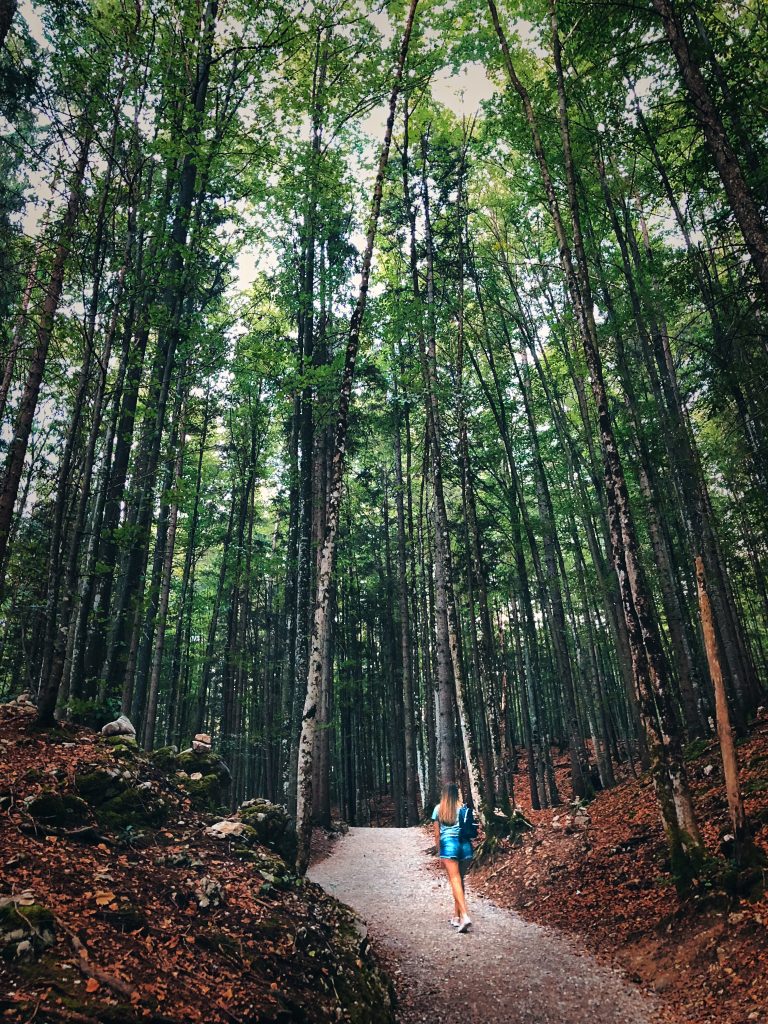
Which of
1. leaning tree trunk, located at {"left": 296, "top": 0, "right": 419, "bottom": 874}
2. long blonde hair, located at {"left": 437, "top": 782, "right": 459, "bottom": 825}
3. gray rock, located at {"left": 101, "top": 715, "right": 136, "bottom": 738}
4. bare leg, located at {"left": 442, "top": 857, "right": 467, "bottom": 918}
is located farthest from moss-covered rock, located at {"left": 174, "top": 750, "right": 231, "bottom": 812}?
bare leg, located at {"left": 442, "top": 857, "right": 467, "bottom": 918}

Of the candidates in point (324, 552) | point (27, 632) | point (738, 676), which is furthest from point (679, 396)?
point (27, 632)

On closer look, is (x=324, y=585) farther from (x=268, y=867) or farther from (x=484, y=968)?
(x=484, y=968)

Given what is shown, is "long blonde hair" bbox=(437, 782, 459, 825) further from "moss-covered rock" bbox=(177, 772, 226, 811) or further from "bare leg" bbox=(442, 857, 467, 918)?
"moss-covered rock" bbox=(177, 772, 226, 811)

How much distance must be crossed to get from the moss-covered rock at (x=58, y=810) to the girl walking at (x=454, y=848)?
15.5 ft

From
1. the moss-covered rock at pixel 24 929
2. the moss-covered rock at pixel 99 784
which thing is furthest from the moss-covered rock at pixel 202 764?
the moss-covered rock at pixel 24 929

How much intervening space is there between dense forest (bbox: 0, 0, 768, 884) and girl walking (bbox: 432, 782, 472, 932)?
205cm

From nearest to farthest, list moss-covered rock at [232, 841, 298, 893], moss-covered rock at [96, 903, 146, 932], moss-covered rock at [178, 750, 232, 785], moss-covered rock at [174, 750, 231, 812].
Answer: moss-covered rock at [96, 903, 146, 932] < moss-covered rock at [232, 841, 298, 893] < moss-covered rock at [174, 750, 231, 812] < moss-covered rock at [178, 750, 232, 785]

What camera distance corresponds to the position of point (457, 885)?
709cm

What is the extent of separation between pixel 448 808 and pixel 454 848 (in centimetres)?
50

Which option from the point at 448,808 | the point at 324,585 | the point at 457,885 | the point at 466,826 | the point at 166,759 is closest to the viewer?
the point at 457,885

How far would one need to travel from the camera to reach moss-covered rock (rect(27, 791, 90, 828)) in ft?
15.4

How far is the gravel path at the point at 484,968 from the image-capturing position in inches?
190

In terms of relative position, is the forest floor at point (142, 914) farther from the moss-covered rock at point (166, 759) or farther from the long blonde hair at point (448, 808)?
the long blonde hair at point (448, 808)

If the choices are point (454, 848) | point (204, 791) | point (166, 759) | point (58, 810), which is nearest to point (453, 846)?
point (454, 848)
